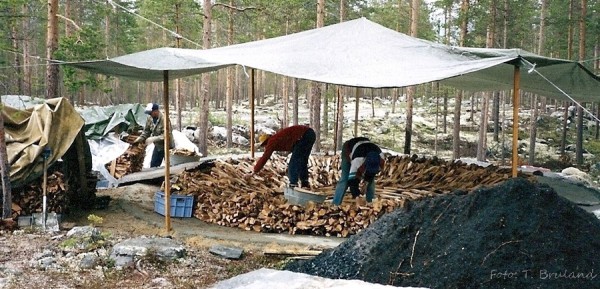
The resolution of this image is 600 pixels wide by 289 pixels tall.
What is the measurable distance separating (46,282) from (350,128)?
26899 millimetres

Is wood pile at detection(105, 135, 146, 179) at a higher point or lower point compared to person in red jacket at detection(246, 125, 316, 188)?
lower

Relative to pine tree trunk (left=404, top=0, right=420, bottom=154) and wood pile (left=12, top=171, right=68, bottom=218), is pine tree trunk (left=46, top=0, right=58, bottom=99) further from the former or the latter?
pine tree trunk (left=404, top=0, right=420, bottom=154)

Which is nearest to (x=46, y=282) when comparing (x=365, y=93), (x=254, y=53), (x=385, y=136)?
(x=254, y=53)

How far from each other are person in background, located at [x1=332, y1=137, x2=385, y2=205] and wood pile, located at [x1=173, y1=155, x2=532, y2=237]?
232mm

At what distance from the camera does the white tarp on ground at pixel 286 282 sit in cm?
383

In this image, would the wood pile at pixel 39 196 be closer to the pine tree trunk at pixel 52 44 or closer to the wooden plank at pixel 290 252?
the pine tree trunk at pixel 52 44

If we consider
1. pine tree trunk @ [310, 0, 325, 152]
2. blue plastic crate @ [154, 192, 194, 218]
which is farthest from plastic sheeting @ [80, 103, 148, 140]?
blue plastic crate @ [154, 192, 194, 218]

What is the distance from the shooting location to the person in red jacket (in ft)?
25.1


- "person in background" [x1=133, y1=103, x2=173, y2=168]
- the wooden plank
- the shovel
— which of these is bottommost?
the wooden plank

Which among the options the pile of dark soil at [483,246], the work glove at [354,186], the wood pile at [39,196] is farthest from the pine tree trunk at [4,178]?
the work glove at [354,186]

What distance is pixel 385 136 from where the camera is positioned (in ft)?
94.5

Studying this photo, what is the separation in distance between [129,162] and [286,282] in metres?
9.26

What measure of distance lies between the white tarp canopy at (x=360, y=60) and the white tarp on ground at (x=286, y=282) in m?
2.57

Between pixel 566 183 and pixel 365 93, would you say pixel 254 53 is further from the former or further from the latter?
pixel 365 93
